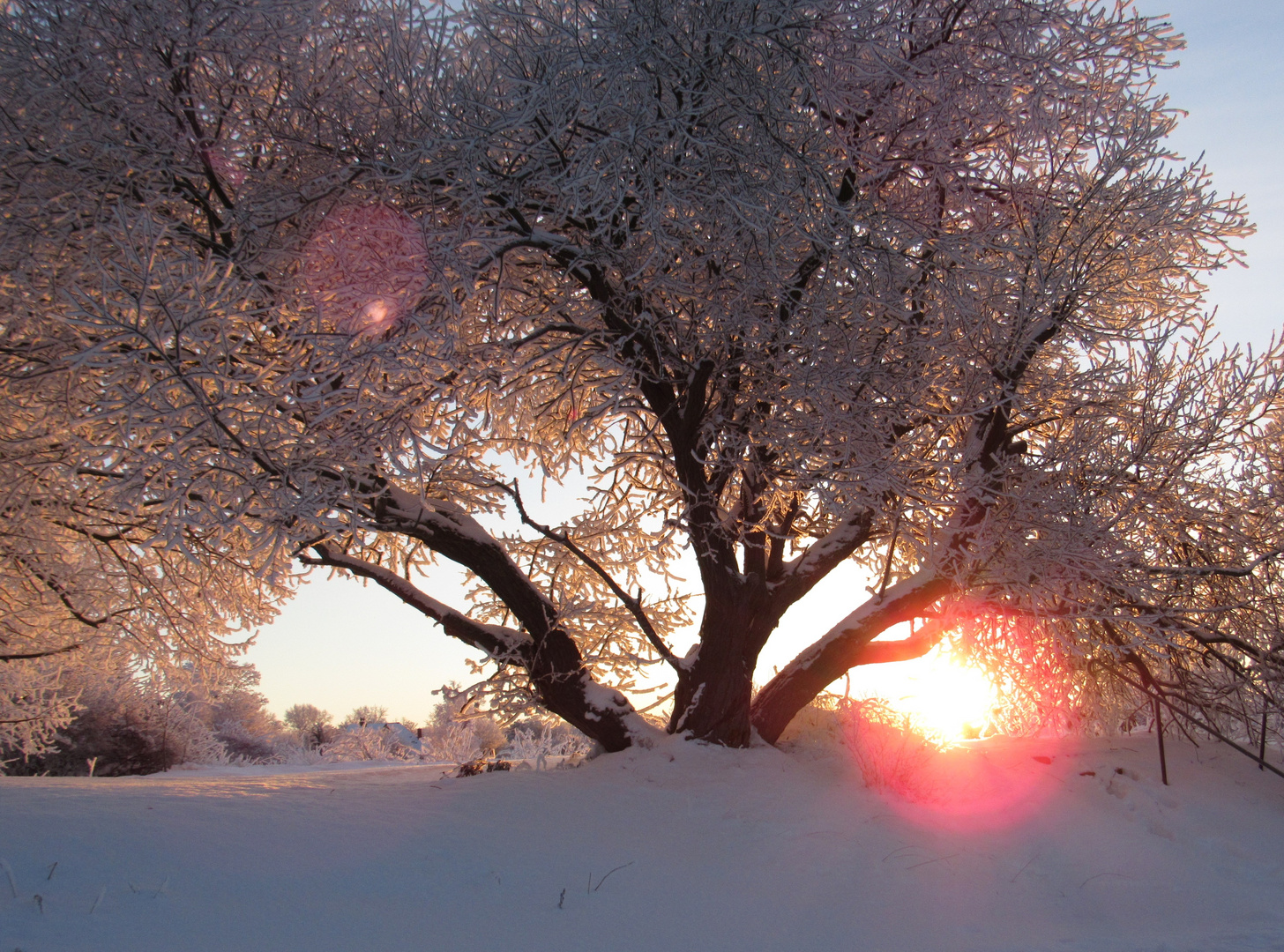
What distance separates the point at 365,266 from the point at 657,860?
3.97 metres

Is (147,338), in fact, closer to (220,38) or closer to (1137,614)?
(220,38)

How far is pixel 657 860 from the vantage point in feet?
15.2

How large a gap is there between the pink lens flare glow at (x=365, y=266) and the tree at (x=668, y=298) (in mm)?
31

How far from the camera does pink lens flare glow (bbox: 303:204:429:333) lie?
16.2 feet

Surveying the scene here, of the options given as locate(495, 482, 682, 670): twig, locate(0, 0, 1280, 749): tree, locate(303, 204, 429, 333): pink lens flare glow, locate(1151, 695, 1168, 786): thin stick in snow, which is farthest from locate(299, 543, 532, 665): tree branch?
locate(1151, 695, 1168, 786): thin stick in snow

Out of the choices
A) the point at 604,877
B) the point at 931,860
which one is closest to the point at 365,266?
the point at 604,877

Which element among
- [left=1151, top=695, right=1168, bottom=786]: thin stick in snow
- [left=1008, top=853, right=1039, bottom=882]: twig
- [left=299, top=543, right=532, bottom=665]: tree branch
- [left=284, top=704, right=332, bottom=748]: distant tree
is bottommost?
[left=284, top=704, right=332, bottom=748]: distant tree

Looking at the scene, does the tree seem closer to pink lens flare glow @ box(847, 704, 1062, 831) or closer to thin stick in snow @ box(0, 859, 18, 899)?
pink lens flare glow @ box(847, 704, 1062, 831)

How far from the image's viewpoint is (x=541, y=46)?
4867mm

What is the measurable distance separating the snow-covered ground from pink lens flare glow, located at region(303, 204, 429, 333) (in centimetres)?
292

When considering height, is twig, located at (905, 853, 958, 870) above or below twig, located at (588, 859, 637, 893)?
above

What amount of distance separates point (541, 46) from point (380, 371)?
217 centimetres

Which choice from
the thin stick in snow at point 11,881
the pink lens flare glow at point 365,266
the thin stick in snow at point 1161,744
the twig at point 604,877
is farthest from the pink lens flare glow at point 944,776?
the thin stick in snow at point 11,881

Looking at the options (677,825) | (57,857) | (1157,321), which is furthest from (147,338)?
(1157,321)
